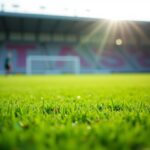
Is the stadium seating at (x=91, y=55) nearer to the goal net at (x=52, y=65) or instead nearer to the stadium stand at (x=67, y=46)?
the stadium stand at (x=67, y=46)

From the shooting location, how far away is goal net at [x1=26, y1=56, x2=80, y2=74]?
29.6m

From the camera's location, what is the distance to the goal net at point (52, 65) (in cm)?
2962

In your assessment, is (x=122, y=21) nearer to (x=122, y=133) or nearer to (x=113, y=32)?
(x=113, y=32)

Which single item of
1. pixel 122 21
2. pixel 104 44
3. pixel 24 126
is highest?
pixel 122 21

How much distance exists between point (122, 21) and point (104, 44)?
6.26m

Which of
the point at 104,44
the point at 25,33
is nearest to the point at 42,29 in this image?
the point at 25,33

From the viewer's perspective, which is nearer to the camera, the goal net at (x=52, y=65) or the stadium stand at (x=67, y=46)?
the goal net at (x=52, y=65)

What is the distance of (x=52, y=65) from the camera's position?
31734 mm

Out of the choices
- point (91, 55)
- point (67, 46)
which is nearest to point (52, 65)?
point (67, 46)

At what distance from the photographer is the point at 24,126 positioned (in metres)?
1.50

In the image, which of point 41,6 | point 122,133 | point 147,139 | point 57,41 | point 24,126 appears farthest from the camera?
point 57,41

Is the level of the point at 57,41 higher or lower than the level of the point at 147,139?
higher

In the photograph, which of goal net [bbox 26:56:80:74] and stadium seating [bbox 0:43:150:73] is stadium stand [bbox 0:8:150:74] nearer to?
stadium seating [bbox 0:43:150:73]

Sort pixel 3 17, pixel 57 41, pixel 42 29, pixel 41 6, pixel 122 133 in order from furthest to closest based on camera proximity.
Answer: pixel 57 41 → pixel 42 29 → pixel 41 6 → pixel 3 17 → pixel 122 133
